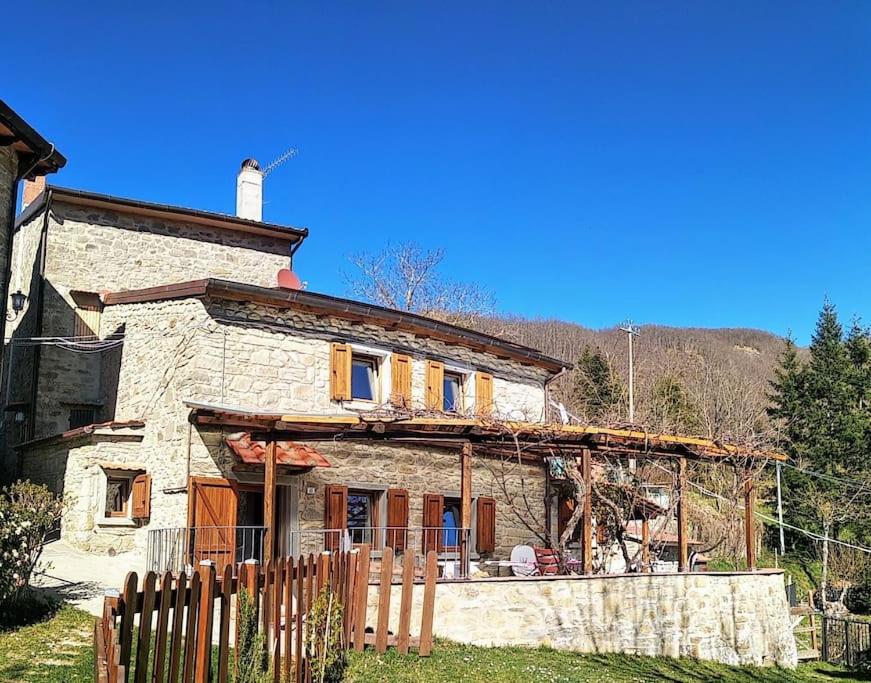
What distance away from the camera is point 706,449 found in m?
14.5

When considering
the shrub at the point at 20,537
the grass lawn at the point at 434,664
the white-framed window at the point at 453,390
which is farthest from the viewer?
the white-framed window at the point at 453,390

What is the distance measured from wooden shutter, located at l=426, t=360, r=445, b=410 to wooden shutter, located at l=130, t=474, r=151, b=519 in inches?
216

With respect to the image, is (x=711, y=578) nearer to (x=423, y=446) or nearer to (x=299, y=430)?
(x=423, y=446)

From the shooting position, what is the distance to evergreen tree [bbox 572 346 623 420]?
35.8 meters

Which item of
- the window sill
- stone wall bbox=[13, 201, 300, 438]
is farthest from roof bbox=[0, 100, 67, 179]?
the window sill

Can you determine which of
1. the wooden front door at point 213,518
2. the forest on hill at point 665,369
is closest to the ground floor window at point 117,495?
the wooden front door at point 213,518

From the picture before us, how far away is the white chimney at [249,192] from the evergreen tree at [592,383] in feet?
56.9

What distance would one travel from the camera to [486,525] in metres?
17.1

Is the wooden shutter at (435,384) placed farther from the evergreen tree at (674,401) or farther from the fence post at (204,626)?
the evergreen tree at (674,401)

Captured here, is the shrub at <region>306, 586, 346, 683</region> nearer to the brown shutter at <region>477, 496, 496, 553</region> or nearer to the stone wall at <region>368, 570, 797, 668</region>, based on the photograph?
the stone wall at <region>368, 570, 797, 668</region>

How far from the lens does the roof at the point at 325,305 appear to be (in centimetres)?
1402

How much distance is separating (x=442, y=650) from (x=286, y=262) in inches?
563

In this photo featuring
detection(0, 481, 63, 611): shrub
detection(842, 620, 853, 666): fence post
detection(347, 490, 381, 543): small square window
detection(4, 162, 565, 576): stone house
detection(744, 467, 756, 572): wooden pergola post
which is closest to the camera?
detection(0, 481, 63, 611): shrub

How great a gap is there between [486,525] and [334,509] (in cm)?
385
